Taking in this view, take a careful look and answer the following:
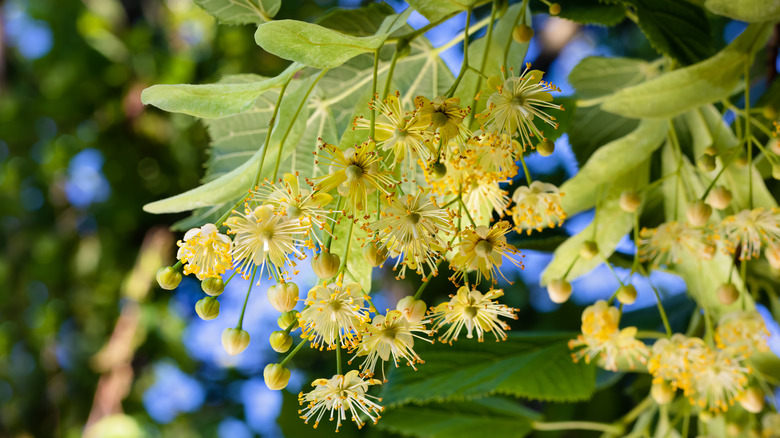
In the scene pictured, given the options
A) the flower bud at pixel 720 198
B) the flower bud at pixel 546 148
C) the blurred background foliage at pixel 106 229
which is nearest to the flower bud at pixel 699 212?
the flower bud at pixel 720 198

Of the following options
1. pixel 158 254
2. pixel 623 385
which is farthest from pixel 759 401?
pixel 158 254

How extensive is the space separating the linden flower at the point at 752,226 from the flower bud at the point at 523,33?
0.32m

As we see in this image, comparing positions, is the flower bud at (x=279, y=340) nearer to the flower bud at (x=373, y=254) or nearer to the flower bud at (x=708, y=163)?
the flower bud at (x=373, y=254)

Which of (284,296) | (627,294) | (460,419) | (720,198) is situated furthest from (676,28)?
(460,419)

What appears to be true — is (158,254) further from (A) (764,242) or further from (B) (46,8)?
(A) (764,242)

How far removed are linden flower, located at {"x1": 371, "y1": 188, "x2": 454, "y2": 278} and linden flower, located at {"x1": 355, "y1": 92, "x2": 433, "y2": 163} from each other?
0.04m

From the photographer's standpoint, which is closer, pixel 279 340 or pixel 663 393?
pixel 279 340

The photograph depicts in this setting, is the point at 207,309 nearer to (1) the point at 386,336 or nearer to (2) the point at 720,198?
(1) the point at 386,336

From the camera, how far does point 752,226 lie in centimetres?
70

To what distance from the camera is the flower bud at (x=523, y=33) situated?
544mm

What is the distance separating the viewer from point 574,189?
0.74m

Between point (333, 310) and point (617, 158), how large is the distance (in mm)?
422

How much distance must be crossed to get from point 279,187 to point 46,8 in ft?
7.08

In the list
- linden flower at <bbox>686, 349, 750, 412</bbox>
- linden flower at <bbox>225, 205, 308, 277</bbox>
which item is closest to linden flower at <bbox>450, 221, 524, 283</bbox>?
linden flower at <bbox>225, 205, 308, 277</bbox>
